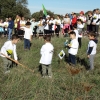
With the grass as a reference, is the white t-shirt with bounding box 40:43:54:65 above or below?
above

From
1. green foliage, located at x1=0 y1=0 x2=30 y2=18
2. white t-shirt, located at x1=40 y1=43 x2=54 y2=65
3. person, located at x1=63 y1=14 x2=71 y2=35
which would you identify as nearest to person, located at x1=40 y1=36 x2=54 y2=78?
white t-shirt, located at x1=40 y1=43 x2=54 y2=65

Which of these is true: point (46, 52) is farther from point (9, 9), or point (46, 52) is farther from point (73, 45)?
point (9, 9)

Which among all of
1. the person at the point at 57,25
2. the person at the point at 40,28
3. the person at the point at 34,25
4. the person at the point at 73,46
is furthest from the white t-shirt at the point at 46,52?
the person at the point at 34,25

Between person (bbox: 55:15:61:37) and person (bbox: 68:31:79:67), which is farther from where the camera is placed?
person (bbox: 55:15:61:37)

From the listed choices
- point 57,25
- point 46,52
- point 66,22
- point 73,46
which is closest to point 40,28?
point 57,25

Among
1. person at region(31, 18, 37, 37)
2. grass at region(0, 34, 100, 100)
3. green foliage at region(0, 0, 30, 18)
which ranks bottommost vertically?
grass at region(0, 34, 100, 100)

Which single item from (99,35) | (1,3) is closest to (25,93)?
(99,35)

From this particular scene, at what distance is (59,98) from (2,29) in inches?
428

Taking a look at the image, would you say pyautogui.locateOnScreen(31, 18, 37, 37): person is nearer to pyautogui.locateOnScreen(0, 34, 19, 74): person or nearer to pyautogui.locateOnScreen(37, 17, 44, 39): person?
pyautogui.locateOnScreen(37, 17, 44, 39): person

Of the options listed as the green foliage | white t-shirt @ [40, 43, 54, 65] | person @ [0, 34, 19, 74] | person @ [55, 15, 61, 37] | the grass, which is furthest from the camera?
the green foliage

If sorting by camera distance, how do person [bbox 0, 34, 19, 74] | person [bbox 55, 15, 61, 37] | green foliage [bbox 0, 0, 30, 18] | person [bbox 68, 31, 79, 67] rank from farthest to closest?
green foliage [bbox 0, 0, 30, 18] → person [bbox 55, 15, 61, 37] → person [bbox 68, 31, 79, 67] → person [bbox 0, 34, 19, 74]

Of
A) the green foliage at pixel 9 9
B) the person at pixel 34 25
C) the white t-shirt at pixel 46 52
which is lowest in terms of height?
the white t-shirt at pixel 46 52

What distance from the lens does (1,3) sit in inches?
1667

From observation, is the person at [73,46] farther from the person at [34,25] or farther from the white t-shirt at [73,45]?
the person at [34,25]
